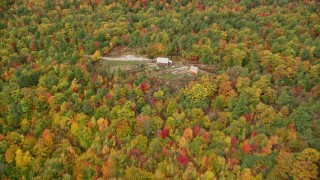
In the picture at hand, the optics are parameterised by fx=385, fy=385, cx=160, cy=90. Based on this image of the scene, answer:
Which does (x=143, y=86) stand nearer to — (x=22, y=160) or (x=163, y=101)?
(x=163, y=101)

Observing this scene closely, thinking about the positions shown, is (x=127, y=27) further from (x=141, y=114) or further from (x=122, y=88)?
(x=141, y=114)

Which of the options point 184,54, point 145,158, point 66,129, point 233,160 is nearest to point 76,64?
point 66,129

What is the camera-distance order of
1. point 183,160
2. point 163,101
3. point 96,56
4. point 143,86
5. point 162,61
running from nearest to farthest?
point 183,160 < point 163,101 < point 143,86 < point 162,61 < point 96,56

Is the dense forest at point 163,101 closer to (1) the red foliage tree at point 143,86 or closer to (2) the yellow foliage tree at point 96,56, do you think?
(1) the red foliage tree at point 143,86

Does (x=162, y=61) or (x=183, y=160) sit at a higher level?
(x=162, y=61)

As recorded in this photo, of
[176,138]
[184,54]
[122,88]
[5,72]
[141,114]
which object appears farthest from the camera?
[184,54]

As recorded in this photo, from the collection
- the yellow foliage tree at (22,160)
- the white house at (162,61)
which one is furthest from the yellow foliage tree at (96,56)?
the yellow foliage tree at (22,160)

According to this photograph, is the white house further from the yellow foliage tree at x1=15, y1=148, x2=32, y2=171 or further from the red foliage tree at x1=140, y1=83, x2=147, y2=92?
the yellow foliage tree at x1=15, y1=148, x2=32, y2=171

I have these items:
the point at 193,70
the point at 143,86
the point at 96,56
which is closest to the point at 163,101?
the point at 143,86
